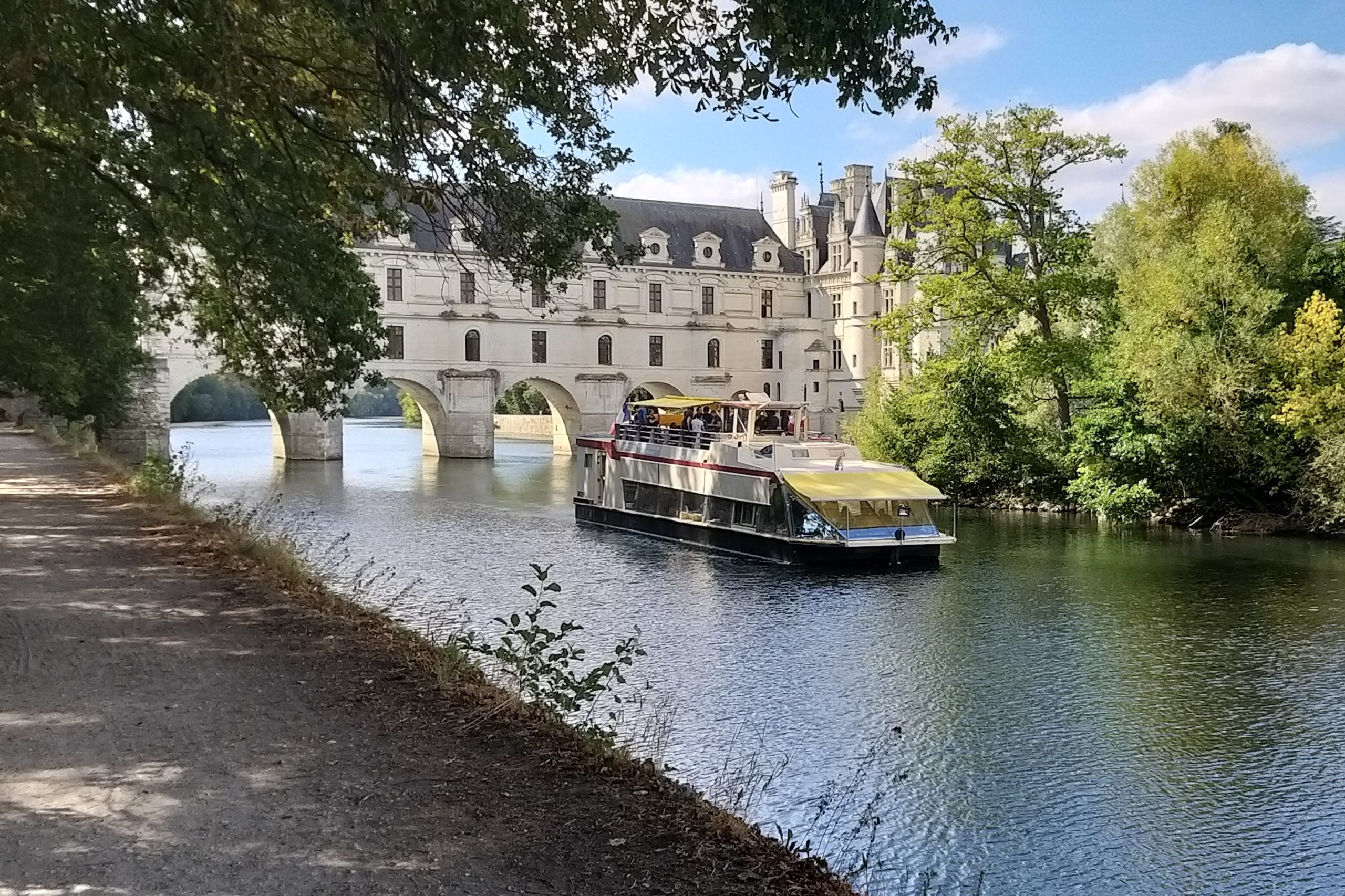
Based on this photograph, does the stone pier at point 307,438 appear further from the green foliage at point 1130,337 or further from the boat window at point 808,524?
the boat window at point 808,524

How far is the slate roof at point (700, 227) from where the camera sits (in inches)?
2377

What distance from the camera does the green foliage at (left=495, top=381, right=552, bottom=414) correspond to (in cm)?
7719

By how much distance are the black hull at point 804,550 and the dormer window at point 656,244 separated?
34.6 metres

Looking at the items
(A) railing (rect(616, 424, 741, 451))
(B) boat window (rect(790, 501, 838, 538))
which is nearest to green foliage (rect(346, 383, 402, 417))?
(A) railing (rect(616, 424, 741, 451))

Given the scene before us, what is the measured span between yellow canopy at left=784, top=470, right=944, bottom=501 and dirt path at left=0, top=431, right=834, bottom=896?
13.9 metres

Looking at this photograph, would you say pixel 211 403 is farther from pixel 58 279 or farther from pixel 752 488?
pixel 58 279

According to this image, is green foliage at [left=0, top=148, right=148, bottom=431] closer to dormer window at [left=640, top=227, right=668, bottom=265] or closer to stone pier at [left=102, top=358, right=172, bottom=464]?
stone pier at [left=102, top=358, right=172, bottom=464]

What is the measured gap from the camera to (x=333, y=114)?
10.7 metres

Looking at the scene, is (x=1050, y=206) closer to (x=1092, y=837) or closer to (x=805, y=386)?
(x=1092, y=837)

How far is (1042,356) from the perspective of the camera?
32.6m

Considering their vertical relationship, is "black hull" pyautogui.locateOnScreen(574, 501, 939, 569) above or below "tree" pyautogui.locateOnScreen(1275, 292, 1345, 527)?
below

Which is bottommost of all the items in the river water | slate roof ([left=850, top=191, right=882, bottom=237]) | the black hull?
the river water

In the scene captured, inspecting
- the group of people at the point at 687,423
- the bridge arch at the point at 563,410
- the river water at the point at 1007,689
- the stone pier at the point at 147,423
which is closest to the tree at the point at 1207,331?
the river water at the point at 1007,689

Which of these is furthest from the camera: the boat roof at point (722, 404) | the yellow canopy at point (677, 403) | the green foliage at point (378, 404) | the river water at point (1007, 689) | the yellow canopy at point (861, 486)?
the green foliage at point (378, 404)
